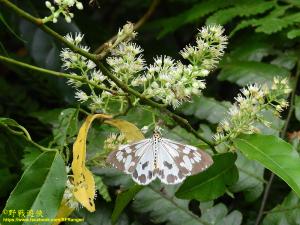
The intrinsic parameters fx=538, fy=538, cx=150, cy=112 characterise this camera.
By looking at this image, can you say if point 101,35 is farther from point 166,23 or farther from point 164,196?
point 164,196

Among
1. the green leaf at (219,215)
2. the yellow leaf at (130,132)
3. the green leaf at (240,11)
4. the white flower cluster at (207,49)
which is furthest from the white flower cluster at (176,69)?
the green leaf at (240,11)

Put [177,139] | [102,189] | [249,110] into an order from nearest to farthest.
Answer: [249,110] → [102,189] → [177,139]

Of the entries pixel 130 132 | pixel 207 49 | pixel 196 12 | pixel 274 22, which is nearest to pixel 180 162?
pixel 130 132

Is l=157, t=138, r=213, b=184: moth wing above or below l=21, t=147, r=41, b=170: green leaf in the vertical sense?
below

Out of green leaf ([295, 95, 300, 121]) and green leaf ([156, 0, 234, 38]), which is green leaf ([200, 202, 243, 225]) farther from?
green leaf ([156, 0, 234, 38])

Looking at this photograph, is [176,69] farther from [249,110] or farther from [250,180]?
[250,180]

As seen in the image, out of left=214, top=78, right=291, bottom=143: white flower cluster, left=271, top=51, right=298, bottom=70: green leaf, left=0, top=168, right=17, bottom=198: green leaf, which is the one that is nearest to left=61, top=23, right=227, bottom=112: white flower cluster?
left=214, top=78, right=291, bottom=143: white flower cluster
